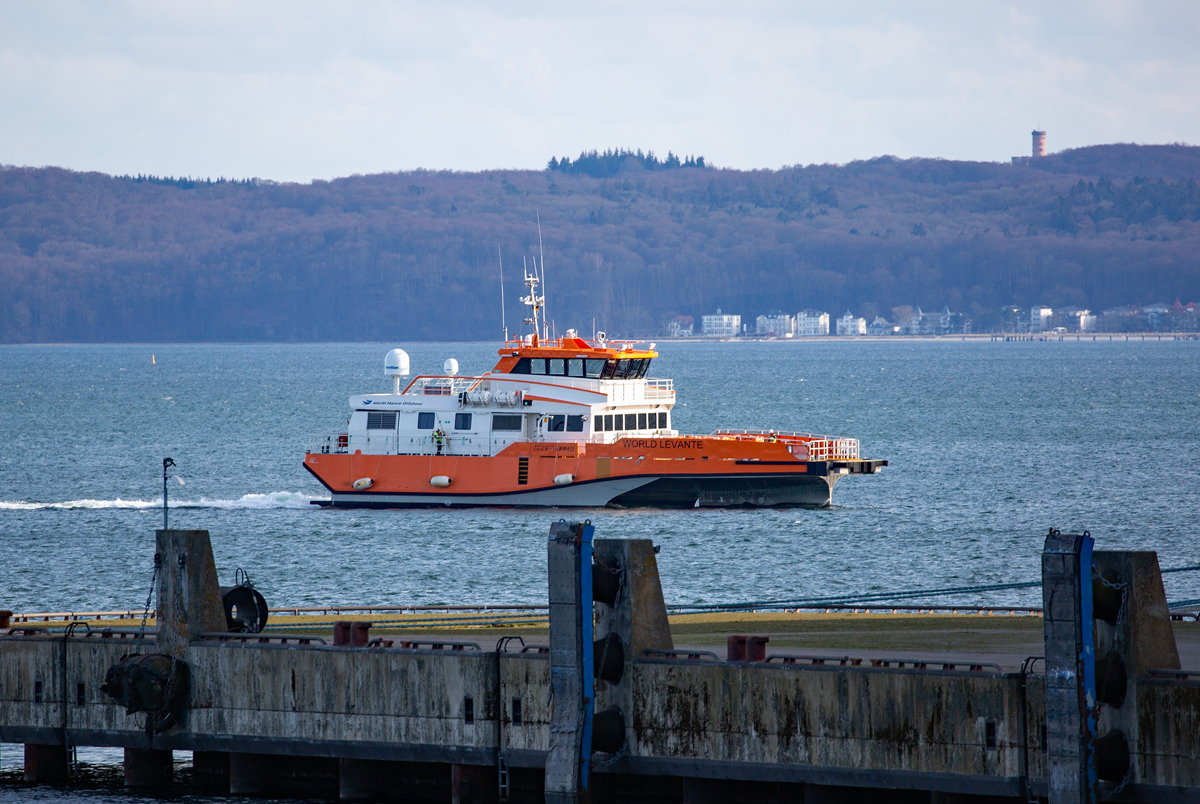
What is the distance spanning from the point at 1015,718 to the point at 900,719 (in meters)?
1.07

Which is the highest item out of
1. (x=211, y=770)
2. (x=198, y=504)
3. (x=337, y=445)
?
(x=337, y=445)

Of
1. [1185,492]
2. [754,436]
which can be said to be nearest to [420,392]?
[754,436]

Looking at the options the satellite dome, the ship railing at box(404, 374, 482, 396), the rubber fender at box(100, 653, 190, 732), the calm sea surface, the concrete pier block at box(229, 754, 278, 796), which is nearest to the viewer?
the rubber fender at box(100, 653, 190, 732)

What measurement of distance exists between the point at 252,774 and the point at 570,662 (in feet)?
15.4

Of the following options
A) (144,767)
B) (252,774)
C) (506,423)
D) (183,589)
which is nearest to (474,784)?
(252,774)

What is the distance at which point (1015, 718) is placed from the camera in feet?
48.5

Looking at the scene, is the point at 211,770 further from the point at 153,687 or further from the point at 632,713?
the point at 632,713

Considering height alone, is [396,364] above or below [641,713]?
above

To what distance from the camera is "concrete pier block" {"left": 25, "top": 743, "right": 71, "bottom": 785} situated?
1944cm

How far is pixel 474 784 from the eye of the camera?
17.1 metres

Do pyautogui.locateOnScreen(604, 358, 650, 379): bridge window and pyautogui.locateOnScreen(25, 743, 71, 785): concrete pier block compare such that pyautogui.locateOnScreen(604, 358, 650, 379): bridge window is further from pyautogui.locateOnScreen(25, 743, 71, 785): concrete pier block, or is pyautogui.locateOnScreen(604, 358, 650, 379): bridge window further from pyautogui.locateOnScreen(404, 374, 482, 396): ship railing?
pyautogui.locateOnScreen(25, 743, 71, 785): concrete pier block

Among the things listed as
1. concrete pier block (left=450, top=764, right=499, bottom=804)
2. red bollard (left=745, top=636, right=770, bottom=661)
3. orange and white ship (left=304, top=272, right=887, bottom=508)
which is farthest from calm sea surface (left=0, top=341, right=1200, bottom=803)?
red bollard (left=745, top=636, right=770, bottom=661)

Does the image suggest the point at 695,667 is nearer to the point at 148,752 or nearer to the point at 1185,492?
the point at 148,752

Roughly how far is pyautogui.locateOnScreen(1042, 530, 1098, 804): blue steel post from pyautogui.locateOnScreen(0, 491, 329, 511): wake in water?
1479 inches
